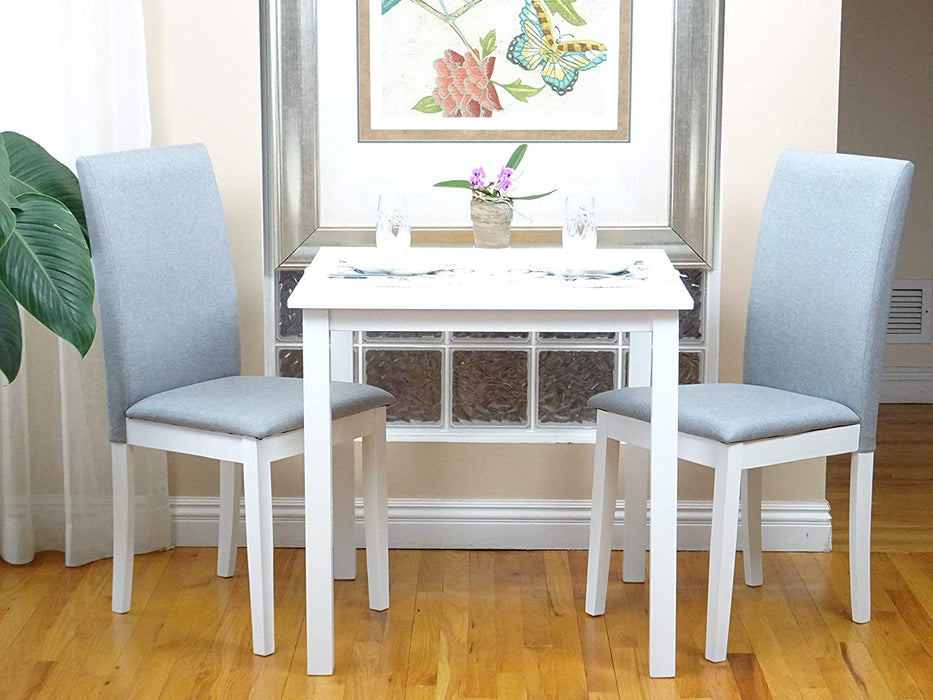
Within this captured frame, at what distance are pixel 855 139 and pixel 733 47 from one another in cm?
164

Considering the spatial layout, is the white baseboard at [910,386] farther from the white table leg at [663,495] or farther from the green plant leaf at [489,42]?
the white table leg at [663,495]

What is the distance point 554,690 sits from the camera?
7.95ft

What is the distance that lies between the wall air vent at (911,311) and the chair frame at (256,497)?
2.55 metres

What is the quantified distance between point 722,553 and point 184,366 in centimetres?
128

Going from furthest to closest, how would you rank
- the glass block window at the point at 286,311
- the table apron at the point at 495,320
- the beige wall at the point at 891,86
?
the beige wall at the point at 891,86 < the glass block window at the point at 286,311 < the table apron at the point at 495,320

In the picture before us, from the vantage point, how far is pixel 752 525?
2.94m

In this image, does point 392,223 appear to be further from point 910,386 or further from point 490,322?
point 910,386

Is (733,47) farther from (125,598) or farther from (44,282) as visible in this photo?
(125,598)

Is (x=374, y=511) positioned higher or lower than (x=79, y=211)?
lower

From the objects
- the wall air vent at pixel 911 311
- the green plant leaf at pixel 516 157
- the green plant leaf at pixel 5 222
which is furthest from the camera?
the wall air vent at pixel 911 311

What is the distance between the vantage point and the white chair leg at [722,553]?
247 centimetres

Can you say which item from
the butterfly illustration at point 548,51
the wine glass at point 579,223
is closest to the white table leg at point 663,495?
the wine glass at point 579,223

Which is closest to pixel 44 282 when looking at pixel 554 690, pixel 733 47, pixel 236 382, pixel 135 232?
pixel 135 232

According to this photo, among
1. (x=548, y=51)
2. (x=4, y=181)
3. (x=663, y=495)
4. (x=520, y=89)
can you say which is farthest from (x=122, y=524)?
(x=548, y=51)
